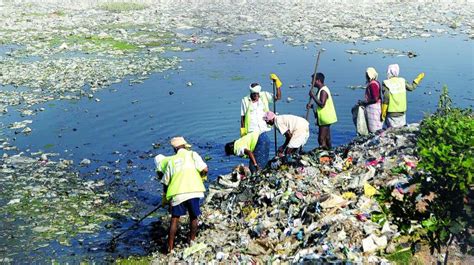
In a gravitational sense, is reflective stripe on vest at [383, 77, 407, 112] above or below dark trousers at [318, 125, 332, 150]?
above

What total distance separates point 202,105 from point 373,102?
7.74 m

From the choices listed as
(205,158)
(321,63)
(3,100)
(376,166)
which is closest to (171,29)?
(321,63)

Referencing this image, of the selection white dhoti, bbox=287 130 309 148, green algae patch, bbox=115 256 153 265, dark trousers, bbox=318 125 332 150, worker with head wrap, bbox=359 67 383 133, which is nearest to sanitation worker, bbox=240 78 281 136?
white dhoti, bbox=287 130 309 148

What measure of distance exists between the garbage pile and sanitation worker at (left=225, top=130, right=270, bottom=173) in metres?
0.48

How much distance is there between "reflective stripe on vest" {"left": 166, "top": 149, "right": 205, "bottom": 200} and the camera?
860cm

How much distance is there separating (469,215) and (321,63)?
62.1ft

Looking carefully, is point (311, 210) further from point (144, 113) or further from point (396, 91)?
point (144, 113)

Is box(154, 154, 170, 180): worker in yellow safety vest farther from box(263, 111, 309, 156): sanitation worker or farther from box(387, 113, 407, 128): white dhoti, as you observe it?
box(387, 113, 407, 128): white dhoti

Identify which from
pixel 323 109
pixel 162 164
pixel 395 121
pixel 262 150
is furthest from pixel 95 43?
pixel 162 164

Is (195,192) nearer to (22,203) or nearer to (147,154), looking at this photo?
(22,203)

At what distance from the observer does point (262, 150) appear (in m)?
11.0

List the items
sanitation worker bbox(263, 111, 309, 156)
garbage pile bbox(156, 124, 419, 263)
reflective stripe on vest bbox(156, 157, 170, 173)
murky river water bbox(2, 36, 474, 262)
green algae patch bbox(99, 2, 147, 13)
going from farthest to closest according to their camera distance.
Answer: green algae patch bbox(99, 2, 147, 13)
murky river water bbox(2, 36, 474, 262)
sanitation worker bbox(263, 111, 309, 156)
reflective stripe on vest bbox(156, 157, 170, 173)
garbage pile bbox(156, 124, 419, 263)

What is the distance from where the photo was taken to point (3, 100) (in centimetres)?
1873

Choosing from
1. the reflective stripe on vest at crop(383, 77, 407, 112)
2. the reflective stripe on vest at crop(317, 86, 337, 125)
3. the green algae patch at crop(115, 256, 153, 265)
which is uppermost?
the reflective stripe on vest at crop(383, 77, 407, 112)
